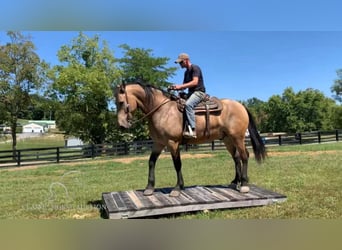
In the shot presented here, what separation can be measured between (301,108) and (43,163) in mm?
30121

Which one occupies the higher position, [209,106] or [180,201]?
[209,106]

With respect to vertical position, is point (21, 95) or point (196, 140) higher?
point (21, 95)

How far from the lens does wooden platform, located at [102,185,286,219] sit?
390 cm

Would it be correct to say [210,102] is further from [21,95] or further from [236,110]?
[21,95]

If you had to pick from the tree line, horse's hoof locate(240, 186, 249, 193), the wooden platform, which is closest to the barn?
the tree line

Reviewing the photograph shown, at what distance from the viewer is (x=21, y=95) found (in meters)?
21.7

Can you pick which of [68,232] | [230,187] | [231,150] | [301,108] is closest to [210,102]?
[231,150]

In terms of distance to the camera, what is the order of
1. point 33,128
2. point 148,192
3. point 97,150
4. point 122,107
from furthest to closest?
point 33,128
point 97,150
point 148,192
point 122,107

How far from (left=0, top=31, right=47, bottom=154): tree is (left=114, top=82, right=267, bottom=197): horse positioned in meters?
18.8

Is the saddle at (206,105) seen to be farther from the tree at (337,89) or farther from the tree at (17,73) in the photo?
the tree at (337,89)

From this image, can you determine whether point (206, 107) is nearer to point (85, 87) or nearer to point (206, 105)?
point (206, 105)

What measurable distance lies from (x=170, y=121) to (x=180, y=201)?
3.86 feet

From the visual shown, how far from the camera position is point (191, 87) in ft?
15.6

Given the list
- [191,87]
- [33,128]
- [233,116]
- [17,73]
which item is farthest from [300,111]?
[33,128]
